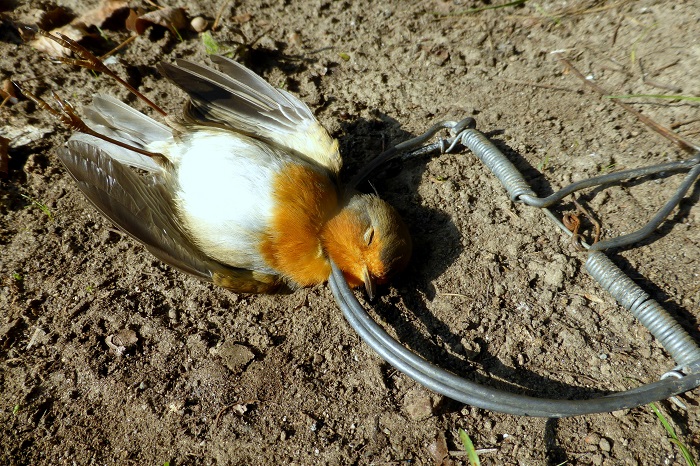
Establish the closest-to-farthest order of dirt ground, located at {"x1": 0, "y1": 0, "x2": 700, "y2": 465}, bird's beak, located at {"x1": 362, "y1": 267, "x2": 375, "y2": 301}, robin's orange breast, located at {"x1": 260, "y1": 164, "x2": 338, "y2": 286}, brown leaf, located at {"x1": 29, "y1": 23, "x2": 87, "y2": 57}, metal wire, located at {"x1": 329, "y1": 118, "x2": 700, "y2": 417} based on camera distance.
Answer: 1. metal wire, located at {"x1": 329, "y1": 118, "x2": 700, "y2": 417}
2. dirt ground, located at {"x1": 0, "y1": 0, "x2": 700, "y2": 465}
3. bird's beak, located at {"x1": 362, "y1": 267, "x2": 375, "y2": 301}
4. robin's orange breast, located at {"x1": 260, "y1": 164, "x2": 338, "y2": 286}
5. brown leaf, located at {"x1": 29, "y1": 23, "x2": 87, "y2": 57}

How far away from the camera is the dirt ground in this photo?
2232 millimetres

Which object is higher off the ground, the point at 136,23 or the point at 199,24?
the point at 199,24

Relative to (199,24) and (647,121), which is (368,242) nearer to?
(647,121)

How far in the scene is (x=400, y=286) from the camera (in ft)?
8.84

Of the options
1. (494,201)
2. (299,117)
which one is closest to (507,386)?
(494,201)

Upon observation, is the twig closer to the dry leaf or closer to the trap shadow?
the trap shadow

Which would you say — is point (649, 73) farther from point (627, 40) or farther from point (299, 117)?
point (299, 117)

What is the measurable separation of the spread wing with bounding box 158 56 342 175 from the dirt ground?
40cm

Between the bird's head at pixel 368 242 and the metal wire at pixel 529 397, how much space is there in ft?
0.38

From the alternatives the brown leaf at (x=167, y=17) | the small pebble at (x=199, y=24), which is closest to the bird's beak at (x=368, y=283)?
the small pebble at (x=199, y=24)

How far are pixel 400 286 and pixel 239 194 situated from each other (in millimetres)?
1114

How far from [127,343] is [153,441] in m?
0.57

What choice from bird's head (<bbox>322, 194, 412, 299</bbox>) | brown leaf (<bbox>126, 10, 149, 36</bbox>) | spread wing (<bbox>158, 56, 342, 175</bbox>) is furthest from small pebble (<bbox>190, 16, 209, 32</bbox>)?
bird's head (<bbox>322, 194, 412, 299</bbox>)

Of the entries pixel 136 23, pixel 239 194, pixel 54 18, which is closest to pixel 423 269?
pixel 239 194
